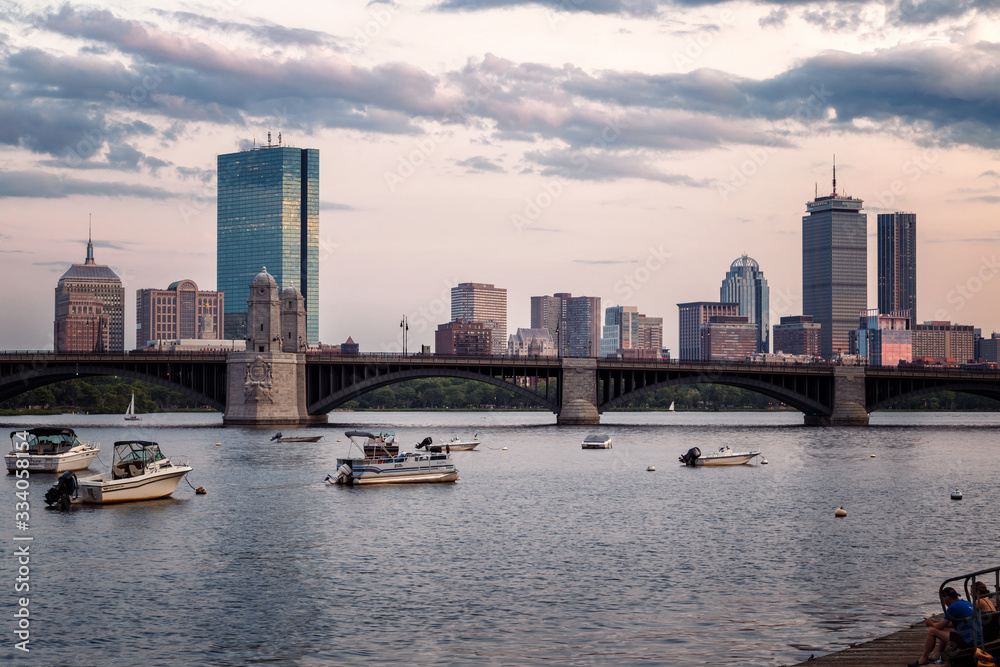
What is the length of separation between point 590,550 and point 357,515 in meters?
17.4

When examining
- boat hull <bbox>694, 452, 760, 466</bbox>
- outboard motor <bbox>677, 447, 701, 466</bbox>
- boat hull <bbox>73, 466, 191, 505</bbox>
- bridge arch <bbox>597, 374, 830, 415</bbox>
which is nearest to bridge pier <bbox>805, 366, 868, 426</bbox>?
bridge arch <bbox>597, 374, 830, 415</bbox>

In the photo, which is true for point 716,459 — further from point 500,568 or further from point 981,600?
point 981,600

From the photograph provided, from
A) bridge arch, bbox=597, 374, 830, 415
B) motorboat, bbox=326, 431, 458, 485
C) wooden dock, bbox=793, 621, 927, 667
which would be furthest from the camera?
bridge arch, bbox=597, 374, 830, 415

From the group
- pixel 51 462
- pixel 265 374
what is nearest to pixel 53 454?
pixel 51 462

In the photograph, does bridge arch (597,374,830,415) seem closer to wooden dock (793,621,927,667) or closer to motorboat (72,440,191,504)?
motorboat (72,440,191,504)

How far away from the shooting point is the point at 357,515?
5978 centimetres

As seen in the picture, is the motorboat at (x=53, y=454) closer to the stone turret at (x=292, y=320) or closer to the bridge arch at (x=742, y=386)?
the stone turret at (x=292, y=320)

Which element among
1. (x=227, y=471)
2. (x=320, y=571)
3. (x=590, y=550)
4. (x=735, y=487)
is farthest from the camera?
(x=227, y=471)

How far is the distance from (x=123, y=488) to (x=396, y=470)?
2014 centimetres

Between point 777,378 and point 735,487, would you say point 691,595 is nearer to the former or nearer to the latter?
point 735,487

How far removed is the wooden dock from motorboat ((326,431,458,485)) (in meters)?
51.7

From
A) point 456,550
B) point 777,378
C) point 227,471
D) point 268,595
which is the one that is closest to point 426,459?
point 227,471

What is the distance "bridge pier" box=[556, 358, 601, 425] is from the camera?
153375 millimetres

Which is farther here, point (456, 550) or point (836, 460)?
point (836, 460)
